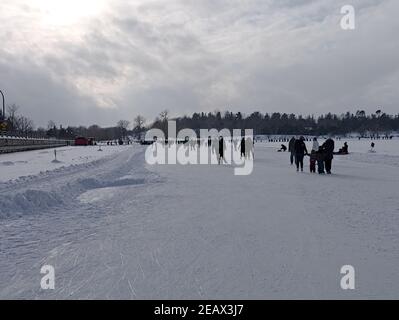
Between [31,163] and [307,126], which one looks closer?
[31,163]

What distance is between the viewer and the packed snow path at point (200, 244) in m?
4.77

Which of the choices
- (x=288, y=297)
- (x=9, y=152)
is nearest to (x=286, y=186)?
(x=288, y=297)

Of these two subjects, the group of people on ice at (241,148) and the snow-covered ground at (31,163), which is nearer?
the snow-covered ground at (31,163)

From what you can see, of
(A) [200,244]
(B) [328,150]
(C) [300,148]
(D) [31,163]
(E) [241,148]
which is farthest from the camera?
(E) [241,148]

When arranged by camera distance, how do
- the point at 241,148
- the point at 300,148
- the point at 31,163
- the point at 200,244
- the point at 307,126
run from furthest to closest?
1. the point at 307,126
2. the point at 241,148
3. the point at 31,163
4. the point at 300,148
5. the point at 200,244

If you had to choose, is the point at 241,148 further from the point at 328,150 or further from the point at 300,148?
the point at 328,150

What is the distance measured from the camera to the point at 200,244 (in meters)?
6.64

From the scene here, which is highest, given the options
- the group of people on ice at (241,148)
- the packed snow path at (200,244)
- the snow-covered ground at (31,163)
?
the group of people on ice at (241,148)

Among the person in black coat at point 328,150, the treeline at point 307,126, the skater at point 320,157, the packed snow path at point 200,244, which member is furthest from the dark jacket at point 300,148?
the treeline at point 307,126

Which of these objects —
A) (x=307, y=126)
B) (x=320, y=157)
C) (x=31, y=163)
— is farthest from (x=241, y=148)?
(x=307, y=126)

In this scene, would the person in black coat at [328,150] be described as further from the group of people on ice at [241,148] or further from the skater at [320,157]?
the group of people on ice at [241,148]

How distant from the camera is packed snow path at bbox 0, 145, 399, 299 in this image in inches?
188

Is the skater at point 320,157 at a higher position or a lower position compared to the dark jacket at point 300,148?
lower

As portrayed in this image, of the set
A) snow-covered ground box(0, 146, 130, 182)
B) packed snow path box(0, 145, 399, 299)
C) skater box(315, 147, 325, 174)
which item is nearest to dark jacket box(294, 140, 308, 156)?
skater box(315, 147, 325, 174)
